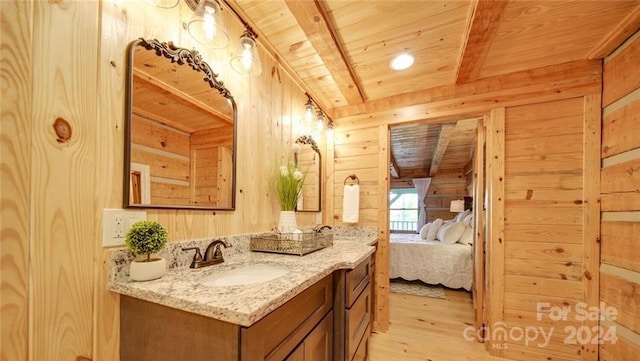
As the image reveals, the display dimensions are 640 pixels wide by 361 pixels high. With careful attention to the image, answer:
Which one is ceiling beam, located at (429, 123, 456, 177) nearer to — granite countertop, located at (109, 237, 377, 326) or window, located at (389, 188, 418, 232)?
window, located at (389, 188, 418, 232)

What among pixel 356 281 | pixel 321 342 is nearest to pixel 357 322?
pixel 356 281

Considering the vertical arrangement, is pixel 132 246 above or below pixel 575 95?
below

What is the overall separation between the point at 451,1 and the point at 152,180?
172 cm

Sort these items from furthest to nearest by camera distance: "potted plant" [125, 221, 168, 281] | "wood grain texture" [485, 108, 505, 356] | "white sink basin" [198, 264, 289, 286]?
"wood grain texture" [485, 108, 505, 356]
"white sink basin" [198, 264, 289, 286]
"potted plant" [125, 221, 168, 281]

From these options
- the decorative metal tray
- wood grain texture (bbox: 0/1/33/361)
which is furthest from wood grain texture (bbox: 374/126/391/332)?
wood grain texture (bbox: 0/1/33/361)

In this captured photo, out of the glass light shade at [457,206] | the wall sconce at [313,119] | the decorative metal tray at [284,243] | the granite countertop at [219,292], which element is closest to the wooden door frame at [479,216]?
the wall sconce at [313,119]

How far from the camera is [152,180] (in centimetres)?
96

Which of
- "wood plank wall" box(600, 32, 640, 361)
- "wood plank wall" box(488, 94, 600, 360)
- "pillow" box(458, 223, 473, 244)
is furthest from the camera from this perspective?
"pillow" box(458, 223, 473, 244)

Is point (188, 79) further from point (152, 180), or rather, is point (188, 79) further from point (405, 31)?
point (405, 31)

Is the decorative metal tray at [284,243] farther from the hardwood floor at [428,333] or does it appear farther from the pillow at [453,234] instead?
the pillow at [453,234]

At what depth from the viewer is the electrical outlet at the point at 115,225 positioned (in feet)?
2.65

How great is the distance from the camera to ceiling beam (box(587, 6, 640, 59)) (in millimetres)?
1404

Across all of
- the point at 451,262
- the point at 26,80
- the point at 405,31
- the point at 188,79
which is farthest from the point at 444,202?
the point at 26,80

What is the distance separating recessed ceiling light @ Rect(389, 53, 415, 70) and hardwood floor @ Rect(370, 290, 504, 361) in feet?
7.64
